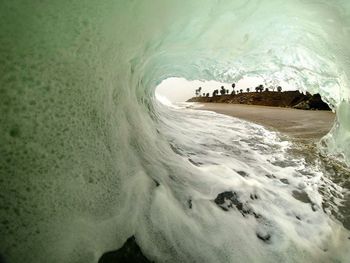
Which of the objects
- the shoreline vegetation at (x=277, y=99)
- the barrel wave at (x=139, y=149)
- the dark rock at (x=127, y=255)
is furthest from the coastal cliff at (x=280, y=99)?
the dark rock at (x=127, y=255)

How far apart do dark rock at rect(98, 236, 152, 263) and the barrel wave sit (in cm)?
5

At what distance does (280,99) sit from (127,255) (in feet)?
76.7

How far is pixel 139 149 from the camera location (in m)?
3.71

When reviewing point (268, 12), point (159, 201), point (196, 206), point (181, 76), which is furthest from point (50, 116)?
point (181, 76)

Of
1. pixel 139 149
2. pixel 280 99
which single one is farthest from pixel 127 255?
pixel 280 99

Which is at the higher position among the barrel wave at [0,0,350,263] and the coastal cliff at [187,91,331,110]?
the barrel wave at [0,0,350,263]

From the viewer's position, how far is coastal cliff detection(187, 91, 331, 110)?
17.9m

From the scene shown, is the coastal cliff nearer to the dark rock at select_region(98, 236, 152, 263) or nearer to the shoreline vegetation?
the shoreline vegetation

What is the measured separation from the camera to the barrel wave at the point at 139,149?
2.02 meters

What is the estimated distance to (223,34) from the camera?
4.21 m

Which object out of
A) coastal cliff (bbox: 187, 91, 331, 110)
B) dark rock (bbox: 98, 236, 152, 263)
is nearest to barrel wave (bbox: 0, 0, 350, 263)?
dark rock (bbox: 98, 236, 152, 263)

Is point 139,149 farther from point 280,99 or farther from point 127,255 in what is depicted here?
point 280,99

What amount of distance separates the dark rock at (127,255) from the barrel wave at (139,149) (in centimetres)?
5

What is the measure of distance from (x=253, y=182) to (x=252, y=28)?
6.52 feet
